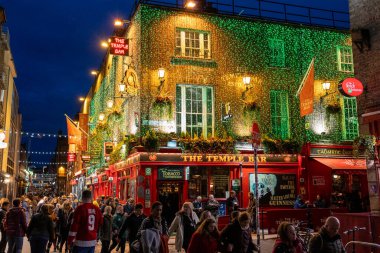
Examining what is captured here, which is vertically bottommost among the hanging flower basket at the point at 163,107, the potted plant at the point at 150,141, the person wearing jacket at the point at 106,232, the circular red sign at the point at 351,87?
the person wearing jacket at the point at 106,232

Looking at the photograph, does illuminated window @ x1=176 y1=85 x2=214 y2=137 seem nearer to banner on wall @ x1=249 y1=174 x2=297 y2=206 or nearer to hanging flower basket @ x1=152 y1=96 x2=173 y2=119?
hanging flower basket @ x1=152 y1=96 x2=173 y2=119

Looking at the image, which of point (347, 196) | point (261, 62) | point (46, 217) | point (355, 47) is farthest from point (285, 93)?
point (46, 217)

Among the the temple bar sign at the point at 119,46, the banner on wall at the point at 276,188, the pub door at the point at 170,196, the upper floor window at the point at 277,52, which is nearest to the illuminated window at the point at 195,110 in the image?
the pub door at the point at 170,196

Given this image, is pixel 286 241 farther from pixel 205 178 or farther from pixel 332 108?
pixel 332 108

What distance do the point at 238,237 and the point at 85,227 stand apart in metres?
3.00

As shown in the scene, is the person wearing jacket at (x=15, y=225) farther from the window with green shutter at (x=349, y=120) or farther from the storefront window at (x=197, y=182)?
the window with green shutter at (x=349, y=120)

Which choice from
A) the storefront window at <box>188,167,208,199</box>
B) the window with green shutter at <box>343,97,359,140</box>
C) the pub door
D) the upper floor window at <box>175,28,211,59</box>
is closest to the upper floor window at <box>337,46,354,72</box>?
the window with green shutter at <box>343,97,359,140</box>

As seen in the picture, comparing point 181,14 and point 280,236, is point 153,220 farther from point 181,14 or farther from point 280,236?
point 181,14

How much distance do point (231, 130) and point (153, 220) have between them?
14.4 meters

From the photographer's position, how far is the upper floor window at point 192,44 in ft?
71.0

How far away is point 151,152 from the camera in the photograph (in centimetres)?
1964

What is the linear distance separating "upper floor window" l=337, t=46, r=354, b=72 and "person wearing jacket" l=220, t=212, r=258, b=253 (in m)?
19.1

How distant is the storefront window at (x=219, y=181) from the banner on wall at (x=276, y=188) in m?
1.35

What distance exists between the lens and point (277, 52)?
2353cm
